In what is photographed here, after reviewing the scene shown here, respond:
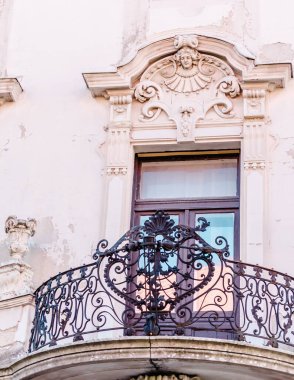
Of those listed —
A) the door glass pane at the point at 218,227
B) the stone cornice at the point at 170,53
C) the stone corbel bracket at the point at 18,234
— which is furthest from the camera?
the stone cornice at the point at 170,53

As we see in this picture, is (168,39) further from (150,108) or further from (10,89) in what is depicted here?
(10,89)

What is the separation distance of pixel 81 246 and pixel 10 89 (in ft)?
7.76

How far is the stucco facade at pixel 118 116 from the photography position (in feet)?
42.9

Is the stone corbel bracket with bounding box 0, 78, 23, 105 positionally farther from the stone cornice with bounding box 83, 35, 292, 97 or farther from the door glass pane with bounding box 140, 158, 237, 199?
the door glass pane with bounding box 140, 158, 237, 199

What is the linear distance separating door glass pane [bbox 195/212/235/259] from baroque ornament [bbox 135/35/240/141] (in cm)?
115

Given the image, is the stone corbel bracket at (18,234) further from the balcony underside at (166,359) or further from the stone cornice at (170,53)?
the stone cornice at (170,53)

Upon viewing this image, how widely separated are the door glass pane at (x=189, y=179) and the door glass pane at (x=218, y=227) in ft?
0.97

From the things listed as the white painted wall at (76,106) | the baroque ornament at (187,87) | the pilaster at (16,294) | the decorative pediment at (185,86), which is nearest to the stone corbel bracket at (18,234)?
the pilaster at (16,294)

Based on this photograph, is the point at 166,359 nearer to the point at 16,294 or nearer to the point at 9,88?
the point at 16,294

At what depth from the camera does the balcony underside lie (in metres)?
10.9

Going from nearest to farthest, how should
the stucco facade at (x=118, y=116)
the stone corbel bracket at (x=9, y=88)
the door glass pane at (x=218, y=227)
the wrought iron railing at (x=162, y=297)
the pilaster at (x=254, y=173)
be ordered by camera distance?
the wrought iron railing at (x=162, y=297) → the pilaster at (x=254, y=173) → the stucco facade at (x=118, y=116) → the door glass pane at (x=218, y=227) → the stone corbel bracket at (x=9, y=88)

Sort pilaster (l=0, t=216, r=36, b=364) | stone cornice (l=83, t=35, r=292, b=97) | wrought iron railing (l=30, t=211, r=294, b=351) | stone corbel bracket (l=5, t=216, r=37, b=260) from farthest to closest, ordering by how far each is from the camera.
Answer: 1. stone cornice (l=83, t=35, r=292, b=97)
2. stone corbel bracket (l=5, t=216, r=37, b=260)
3. pilaster (l=0, t=216, r=36, b=364)
4. wrought iron railing (l=30, t=211, r=294, b=351)

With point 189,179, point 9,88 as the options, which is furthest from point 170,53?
point 9,88

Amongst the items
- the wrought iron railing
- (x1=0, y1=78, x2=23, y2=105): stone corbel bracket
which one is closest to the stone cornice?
(x1=0, y1=78, x2=23, y2=105): stone corbel bracket
